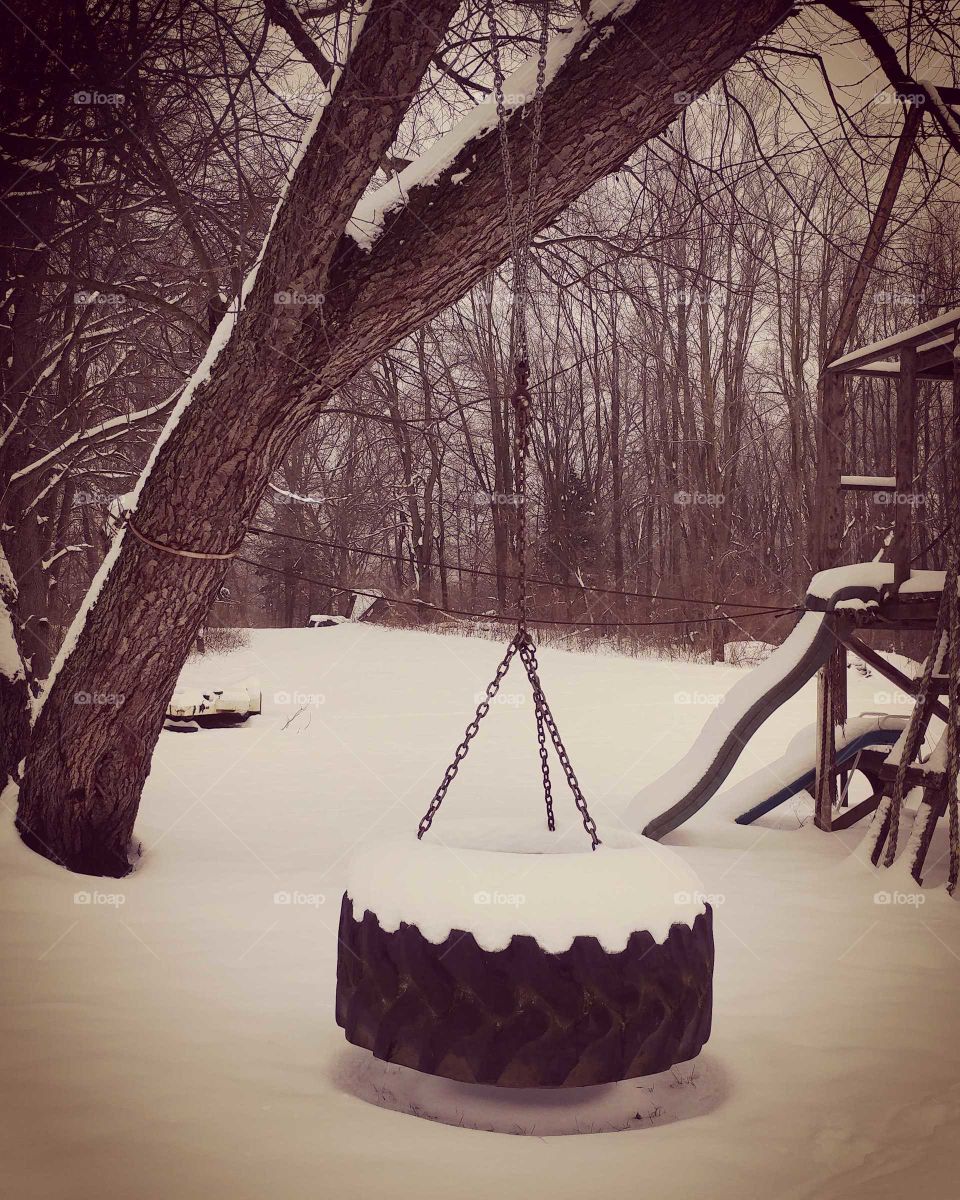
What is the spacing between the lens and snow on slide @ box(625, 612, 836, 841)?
7.15m

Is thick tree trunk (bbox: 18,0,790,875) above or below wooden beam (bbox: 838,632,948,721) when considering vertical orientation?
above

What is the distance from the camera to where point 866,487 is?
7934 millimetres

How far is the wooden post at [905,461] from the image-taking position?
22.7ft

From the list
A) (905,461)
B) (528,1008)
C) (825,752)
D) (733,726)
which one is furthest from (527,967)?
(905,461)

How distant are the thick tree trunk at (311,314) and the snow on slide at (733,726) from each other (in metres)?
3.67

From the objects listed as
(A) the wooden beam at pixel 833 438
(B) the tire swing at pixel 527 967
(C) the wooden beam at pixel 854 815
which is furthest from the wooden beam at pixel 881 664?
(B) the tire swing at pixel 527 967

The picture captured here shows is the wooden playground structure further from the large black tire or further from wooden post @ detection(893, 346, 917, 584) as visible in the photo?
the large black tire

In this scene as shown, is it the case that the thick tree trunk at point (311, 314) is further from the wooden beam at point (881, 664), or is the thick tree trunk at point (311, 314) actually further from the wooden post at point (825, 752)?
the wooden post at point (825, 752)

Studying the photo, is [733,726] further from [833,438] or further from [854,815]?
[833,438]

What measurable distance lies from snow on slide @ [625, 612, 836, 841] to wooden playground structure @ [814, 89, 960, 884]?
0.23m

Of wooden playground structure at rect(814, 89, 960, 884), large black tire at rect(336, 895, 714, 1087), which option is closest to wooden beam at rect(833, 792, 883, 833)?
wooden playground structure at rect(814, 89, 960, 884)

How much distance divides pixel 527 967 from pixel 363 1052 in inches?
49.6

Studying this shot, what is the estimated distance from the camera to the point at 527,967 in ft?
9.94

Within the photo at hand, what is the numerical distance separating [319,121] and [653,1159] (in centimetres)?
444
